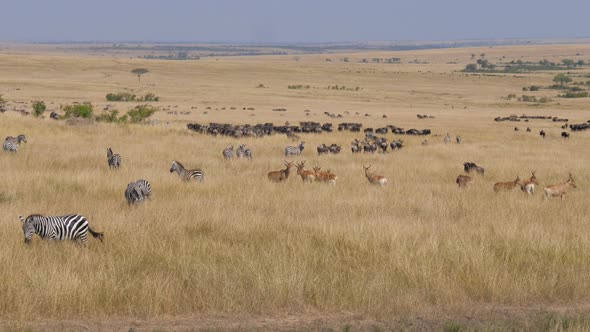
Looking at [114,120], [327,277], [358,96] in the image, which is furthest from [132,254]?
[358,96]

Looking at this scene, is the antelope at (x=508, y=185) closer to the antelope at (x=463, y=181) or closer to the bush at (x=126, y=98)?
the antelope at (x=463, y=181)

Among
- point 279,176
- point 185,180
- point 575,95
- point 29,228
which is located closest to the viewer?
point 29,228

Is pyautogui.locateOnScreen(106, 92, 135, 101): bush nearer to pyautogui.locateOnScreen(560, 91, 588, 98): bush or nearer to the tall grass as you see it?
the tall grass

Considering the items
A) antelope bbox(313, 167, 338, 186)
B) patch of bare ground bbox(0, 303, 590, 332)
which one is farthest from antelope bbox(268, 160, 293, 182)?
patch of bare ground bbox(0, 303, 590, 332)

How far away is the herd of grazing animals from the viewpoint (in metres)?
10.3

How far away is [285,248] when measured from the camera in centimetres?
1012

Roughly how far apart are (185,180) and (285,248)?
29.6 feet

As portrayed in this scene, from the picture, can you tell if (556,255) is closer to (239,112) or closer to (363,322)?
(363,322)

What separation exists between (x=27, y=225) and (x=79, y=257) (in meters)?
1.14

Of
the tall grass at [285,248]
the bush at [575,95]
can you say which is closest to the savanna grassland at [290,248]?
the tall grass at [285,248]

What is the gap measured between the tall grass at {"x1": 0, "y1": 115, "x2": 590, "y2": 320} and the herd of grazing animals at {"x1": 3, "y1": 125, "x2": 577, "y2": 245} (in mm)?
258

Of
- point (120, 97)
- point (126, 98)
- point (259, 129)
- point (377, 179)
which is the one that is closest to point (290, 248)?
point (377, 179)

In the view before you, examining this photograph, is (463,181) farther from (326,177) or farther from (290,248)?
(290,248)

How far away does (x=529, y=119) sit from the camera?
194 feet
